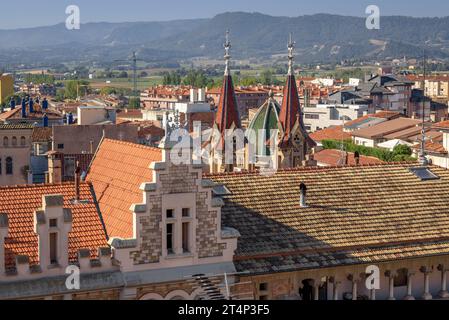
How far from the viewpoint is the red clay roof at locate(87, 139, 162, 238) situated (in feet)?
82.1

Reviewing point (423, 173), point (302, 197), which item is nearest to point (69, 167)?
point (423, 173)

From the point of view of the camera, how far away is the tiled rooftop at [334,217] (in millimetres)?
26734

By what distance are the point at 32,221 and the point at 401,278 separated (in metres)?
10.9

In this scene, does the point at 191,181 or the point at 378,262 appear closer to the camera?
the point at 191,181

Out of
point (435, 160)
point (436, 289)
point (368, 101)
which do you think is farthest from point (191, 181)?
point (368, 101)

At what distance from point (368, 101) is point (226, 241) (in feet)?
489

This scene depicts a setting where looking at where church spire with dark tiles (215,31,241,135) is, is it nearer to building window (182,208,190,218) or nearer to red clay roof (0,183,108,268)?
red clay roof (0,183,108,268)

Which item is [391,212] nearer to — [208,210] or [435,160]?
[208,210]

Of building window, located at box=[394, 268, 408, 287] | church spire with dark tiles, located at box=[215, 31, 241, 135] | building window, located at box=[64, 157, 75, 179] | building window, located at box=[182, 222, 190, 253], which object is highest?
church spire with dark tiles, located at box=[215, 31, 241, 135]

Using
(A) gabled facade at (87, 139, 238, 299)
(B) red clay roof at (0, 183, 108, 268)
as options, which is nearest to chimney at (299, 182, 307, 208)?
(A) gabled facade at (87, 139, 238, 299)

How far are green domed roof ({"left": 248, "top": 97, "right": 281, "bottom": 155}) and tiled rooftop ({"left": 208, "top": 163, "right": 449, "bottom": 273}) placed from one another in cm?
2411

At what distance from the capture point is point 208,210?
82.1ft

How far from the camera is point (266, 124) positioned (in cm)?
5744

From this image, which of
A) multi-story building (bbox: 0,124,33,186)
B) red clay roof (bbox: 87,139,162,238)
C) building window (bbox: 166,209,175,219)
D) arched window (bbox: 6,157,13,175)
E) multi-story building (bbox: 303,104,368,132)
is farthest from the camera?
multi-story building (bbox: 303,104,368,132)
